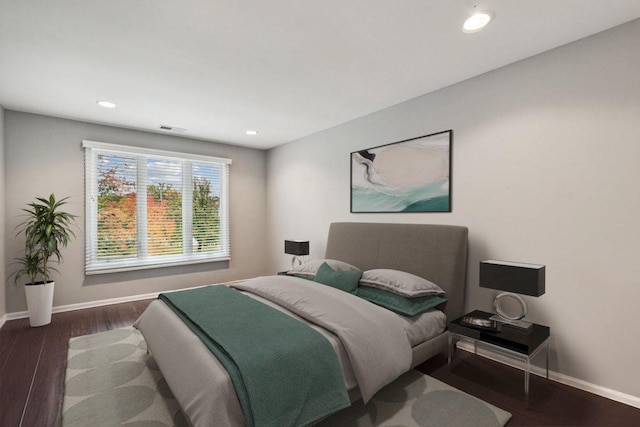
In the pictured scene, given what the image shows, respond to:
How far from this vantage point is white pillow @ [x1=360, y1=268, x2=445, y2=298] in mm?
2625

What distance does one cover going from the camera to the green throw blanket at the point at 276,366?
1521mm

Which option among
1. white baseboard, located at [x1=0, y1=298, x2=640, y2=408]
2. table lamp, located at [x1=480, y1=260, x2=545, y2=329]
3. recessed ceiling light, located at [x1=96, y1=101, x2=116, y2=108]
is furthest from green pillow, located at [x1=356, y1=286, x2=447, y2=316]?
recessed ceiling light, located at [x1=96, y1=101, x2=116, y2=108]

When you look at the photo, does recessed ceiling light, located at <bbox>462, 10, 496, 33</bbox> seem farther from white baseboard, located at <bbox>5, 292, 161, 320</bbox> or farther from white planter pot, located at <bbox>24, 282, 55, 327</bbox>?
white baseboard, located at <bbox>5, 292, 161, 320</bbox>

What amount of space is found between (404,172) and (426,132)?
48 cm

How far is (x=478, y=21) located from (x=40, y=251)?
503cm

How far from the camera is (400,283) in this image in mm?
2699

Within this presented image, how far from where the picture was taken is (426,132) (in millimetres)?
3262

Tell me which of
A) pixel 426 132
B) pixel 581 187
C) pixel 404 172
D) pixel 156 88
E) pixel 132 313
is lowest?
pixel 132 313

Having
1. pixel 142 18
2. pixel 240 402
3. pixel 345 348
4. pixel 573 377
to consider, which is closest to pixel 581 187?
pixel 573 377

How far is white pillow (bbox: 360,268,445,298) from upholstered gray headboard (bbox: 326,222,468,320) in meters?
Result: 0.16

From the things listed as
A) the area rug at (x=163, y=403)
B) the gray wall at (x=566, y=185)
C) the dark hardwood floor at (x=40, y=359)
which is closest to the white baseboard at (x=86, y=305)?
the dark hardwood floor at (x=40, y=359)

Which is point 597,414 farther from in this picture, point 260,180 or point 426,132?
point 260,180

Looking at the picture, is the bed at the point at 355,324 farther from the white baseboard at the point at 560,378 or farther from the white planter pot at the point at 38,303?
the white planter pot at the point at 38,303

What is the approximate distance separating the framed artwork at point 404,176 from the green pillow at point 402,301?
933mm
